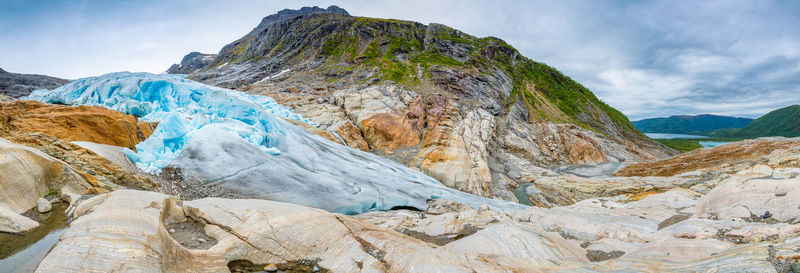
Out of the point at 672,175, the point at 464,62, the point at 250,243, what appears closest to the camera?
the point at 250,243

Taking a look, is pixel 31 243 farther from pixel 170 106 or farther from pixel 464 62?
pixel 464 62

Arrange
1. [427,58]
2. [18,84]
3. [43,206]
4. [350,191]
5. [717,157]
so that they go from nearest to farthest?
Answer: [43,206]
[350,191]
[717,157]
[18,84]
[427,58]

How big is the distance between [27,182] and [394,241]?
10455 mm

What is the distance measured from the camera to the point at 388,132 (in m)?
35.3

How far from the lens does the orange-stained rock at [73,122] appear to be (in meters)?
13.0

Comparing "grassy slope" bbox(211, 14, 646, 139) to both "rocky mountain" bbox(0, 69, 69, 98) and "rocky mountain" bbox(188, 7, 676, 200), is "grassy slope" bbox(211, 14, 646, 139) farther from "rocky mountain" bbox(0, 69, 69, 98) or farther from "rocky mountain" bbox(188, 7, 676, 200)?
"rocky mountain" bbox(0, 69, 69, 98)

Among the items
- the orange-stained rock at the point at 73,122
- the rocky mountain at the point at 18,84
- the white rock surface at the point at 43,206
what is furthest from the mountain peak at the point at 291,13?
the white rock surface at the point at 43,206

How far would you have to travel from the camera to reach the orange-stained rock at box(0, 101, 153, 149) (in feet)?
42.7

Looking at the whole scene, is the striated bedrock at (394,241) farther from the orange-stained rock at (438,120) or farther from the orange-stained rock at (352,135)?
the orange-stained rock at (438,120)

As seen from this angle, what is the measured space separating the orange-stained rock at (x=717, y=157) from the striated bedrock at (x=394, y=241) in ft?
68.3

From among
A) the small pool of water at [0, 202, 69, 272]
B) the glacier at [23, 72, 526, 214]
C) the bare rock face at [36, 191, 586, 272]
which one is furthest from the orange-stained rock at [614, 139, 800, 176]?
the small pool of water at [0, 202, 69, 272]

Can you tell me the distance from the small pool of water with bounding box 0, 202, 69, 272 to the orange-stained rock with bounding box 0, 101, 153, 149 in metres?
8.15

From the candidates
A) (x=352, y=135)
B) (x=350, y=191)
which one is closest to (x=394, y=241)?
(x=350, y=191)

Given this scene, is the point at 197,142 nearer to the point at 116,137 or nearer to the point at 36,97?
the point at 116,137
